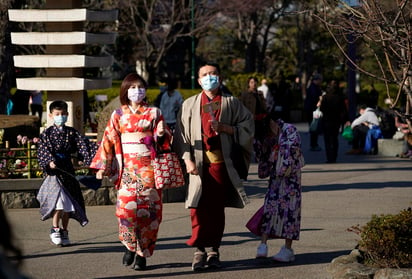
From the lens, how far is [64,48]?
13398mm

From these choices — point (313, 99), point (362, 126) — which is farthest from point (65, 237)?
point (313, 99)

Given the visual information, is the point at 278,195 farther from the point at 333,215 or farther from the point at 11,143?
the point at 11,143

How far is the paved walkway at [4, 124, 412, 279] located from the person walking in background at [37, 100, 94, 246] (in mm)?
331

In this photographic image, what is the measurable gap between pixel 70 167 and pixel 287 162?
215cm

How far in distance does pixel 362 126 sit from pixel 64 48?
8193mm

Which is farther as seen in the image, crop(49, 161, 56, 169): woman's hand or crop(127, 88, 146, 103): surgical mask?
crop(49, 161, 56, 169): woman's hand

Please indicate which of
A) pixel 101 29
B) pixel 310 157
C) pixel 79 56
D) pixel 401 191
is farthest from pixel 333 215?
pixel 101 29

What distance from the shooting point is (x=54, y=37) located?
42.9 ft

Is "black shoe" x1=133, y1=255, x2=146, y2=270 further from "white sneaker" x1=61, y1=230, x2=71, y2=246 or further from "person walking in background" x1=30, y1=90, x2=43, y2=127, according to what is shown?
"person walking in background" x1=30, y1=90, x2=43, y2=127

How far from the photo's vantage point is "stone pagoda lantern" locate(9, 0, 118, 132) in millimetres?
12969

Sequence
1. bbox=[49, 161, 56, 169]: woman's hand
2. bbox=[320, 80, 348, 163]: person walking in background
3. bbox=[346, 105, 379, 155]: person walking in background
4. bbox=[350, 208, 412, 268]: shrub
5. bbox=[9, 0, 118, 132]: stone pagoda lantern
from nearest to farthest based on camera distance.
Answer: bbox=[350, 208, 412, 268]: shrub < bbox=[49, 161, 56, 169]: woman's hand < bbox=[9, 0, 118, 132]: stone pagoda lantern < bbox=[320, 80, 348, 163]: person walking in background < bbox=[346, 105, 379, 155]: person walking in background

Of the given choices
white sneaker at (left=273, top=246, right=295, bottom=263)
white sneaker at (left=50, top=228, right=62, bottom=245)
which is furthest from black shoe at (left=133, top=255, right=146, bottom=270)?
white sneaker at (left=50, top=228, right=62, bottom=245)

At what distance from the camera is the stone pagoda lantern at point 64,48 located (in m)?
13.0

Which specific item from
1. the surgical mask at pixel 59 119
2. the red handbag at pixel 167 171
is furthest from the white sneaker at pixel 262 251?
the surgical mask at pixel 59 119
